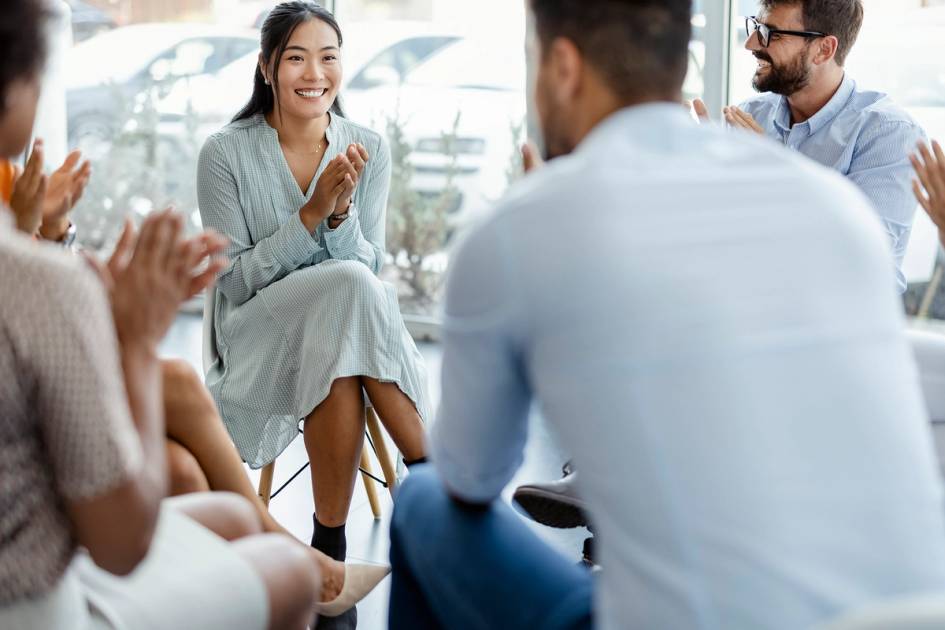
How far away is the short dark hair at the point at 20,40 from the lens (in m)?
1.10

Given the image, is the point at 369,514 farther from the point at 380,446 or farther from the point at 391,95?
the point at 391,95

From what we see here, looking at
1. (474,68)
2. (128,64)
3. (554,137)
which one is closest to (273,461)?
(554,137)

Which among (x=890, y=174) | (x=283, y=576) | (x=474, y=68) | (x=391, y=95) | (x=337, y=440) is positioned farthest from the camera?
(x=391, y=95)

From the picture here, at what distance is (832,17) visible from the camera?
9.62ft

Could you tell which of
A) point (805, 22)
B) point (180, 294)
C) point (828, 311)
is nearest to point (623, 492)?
A: point (828, 311)

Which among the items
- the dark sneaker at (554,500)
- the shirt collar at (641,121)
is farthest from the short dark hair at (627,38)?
the dark sneaker at (554,500)

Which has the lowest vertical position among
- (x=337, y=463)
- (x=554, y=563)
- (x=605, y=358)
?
(x=337, y=463)

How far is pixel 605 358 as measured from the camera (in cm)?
107

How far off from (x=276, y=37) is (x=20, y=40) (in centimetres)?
181

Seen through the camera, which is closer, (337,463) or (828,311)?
(828,311)

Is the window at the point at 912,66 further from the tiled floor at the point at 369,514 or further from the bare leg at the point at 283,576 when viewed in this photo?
the bare leg at the point at 283,576

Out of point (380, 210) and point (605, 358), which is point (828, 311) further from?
point (380, 210)

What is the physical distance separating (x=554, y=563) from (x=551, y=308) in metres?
0.42

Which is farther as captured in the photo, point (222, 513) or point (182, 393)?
point (182, 393)
